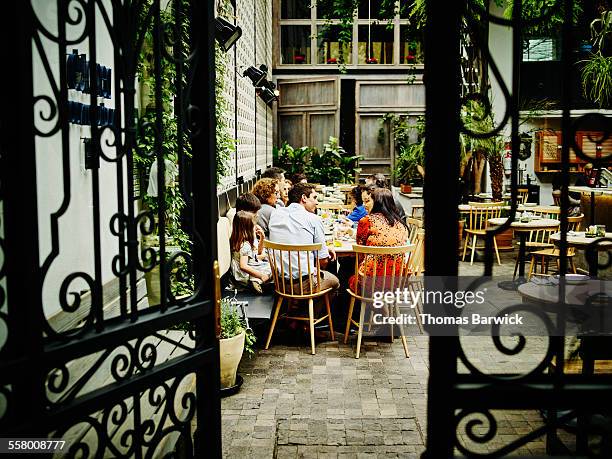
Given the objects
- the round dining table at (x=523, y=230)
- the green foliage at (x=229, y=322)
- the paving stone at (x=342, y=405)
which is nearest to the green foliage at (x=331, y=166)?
Result: the round dining table at (x=523, y=230)

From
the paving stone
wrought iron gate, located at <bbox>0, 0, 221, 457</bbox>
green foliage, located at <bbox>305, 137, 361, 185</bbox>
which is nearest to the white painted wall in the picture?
wrought iron gate, located at <bbox>0, 0, 221, 457</bbox>

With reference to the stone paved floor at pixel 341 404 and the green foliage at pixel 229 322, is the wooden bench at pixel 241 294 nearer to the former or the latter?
the stone paved floor at pixel 341 404

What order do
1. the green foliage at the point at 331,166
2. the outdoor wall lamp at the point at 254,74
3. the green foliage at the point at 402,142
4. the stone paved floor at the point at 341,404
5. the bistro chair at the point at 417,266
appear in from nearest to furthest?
the stone paved floor at the point at 341,404, the bistro chair at the point at 417,266, the outdoor wall lamp at the point at 254,74, the green foliage at the point at 402,142, the green foliage at the point at 331,166

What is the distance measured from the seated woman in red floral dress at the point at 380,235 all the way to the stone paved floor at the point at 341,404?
0.72 m

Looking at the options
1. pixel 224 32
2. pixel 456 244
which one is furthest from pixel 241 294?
pixel 456 244

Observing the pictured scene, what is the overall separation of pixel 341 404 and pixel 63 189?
2690mm

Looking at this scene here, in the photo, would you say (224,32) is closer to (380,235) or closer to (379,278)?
(380,235)

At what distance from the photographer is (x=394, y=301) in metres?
5.36

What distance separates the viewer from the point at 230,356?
422cm

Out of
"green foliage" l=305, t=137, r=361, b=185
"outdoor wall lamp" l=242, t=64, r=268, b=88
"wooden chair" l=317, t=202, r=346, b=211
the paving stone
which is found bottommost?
the paving stone

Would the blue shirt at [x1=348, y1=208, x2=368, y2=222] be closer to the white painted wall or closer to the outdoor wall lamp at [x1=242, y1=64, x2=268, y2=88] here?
the outdoor wall lamp at [x1=242, y1=64, x2=268, y2=88]

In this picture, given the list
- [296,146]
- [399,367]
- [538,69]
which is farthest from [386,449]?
[538,69]

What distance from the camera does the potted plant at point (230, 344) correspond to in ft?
13.7

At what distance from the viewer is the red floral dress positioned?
17.4 ft
